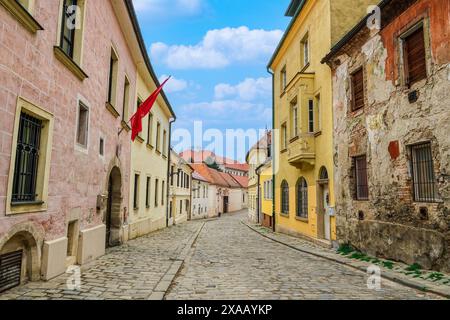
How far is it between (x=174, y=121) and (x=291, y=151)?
1182cm

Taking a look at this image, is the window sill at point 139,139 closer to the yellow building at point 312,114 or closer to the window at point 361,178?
the yellow building at point 312,114

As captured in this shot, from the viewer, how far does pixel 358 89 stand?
11008mm

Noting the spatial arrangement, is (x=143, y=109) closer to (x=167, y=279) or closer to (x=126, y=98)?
(x=126, y=98)

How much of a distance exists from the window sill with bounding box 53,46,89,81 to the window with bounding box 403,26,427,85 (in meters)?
7.72

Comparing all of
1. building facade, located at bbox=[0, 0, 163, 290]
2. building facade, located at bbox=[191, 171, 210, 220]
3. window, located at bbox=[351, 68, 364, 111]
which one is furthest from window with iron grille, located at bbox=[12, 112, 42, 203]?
building facade, located at bbox=[191, 171, 210, 220]

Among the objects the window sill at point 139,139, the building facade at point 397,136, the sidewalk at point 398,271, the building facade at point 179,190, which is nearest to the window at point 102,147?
the window sill at point 139,139

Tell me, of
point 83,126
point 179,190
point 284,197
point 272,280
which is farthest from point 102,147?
point 179,190

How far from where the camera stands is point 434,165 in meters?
7.46

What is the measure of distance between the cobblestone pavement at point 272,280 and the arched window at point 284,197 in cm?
810

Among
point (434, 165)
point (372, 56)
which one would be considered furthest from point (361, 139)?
point (434, 165)

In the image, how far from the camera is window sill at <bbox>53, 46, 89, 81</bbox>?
663 cm

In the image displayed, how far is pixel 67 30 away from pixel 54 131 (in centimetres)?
257

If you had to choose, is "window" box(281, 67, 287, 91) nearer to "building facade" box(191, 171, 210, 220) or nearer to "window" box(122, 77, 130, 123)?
"window" box(122, 77, 130, 123)
